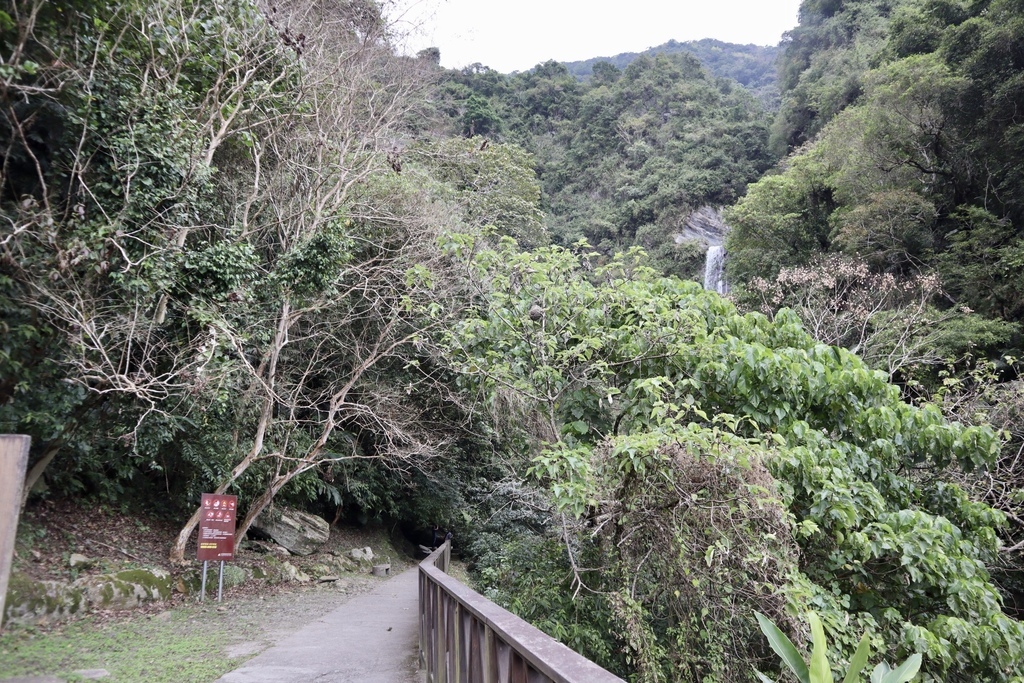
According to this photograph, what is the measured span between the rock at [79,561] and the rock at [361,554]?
Answer: 7.56m

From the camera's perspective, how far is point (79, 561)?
889 centimetres

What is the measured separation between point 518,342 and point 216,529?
21.8 feet

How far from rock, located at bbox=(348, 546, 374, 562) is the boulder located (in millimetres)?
1085

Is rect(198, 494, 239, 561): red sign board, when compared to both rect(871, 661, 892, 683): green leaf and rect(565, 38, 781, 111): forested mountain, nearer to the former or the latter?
rect(871, 661, 892, 683): green leaf

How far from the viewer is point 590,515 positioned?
547 cm

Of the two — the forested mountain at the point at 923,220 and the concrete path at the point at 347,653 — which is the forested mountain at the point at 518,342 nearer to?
the forested mountain at the point at 923,220

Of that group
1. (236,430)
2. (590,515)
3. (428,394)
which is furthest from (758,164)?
(590,515)

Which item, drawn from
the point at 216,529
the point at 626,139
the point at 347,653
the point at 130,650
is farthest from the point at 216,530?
the point at 626,139

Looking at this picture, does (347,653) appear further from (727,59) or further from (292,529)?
(727,59)

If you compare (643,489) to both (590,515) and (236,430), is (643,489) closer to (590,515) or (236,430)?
(590,515)

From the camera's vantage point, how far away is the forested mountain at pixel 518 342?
15.6ft

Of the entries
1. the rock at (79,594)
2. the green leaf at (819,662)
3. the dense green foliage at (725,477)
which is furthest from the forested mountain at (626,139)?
the green leaf at (819,662)

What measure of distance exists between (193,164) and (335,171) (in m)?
4.54

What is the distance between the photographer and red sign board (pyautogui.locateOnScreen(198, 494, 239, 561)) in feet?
31.8
